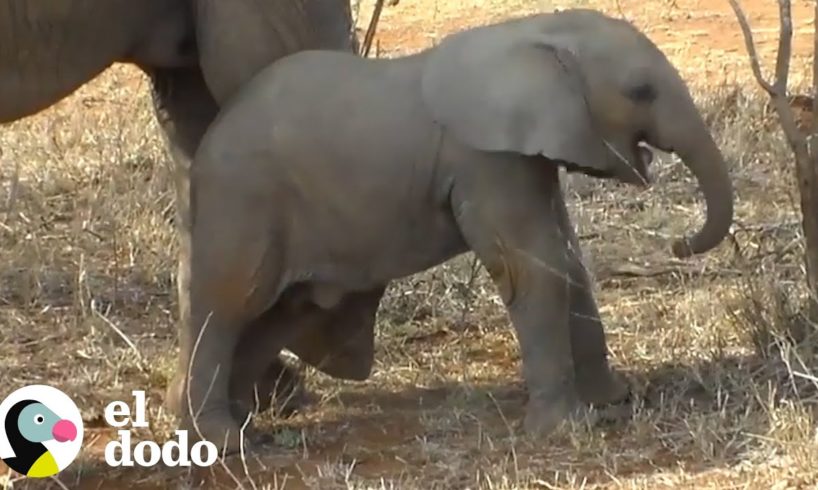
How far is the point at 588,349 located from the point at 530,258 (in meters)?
0.41

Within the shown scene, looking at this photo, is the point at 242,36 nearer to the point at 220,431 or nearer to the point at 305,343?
the point at 305,343

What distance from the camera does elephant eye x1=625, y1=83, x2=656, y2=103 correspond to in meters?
3.47

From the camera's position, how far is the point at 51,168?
630cm

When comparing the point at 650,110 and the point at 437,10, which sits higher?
the point at 650,110

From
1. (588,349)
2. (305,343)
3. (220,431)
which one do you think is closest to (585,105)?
(588,349)

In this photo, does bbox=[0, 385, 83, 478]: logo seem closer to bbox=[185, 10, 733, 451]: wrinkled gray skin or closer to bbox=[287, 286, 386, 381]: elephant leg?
bbox=[185, 10, 733, 451]: wrinkled gray skin

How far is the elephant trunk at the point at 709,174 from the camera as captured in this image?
3453 millimetres

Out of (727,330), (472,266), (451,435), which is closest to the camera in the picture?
(451,435)

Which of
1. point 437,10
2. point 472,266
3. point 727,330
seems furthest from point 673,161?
point 437,10

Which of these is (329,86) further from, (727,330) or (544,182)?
(727,330)

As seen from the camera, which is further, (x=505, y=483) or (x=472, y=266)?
(x=472, y=266)

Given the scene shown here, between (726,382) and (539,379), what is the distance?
1.75 feet

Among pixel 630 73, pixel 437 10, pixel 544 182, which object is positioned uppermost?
pixel 630 73

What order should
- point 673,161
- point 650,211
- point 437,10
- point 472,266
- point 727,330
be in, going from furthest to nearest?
point 437,10 < point 673,161 < point 650,211 < point 472,266 < point 727,330
